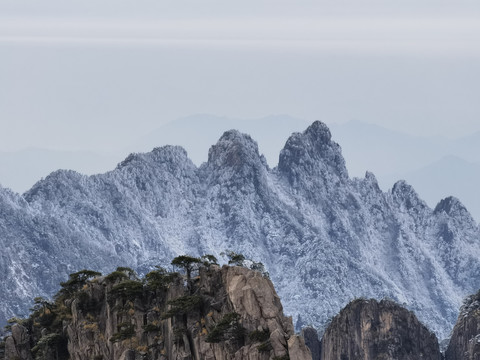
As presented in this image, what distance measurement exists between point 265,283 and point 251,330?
5.87m

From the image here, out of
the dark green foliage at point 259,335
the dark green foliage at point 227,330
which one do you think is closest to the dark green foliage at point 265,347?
the dark green foliage at point 259,335

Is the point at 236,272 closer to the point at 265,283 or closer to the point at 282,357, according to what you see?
the point at 265,283

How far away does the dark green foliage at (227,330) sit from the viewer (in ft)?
626

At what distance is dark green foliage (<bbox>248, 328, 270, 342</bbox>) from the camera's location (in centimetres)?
18925

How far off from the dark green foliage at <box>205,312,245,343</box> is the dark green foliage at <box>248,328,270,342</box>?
5.28 ft

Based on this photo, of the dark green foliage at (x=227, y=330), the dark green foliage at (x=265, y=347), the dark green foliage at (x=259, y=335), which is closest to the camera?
the dark green foliage at (x=265, y=347)

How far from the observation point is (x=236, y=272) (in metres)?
198

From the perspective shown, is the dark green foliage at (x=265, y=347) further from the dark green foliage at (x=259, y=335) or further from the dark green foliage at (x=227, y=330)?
the dark green foliage at (x=227, y=330)

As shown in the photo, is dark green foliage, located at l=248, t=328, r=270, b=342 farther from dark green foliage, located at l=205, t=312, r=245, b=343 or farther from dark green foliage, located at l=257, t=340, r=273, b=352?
dark green foliage, located at l=257, t=340, r=273, b=352

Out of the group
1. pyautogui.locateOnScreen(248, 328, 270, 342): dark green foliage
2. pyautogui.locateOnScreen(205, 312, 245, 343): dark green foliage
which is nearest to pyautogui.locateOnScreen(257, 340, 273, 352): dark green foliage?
pyautogui.locateOnScreen(248, 328, 270, 342): dark green foliage

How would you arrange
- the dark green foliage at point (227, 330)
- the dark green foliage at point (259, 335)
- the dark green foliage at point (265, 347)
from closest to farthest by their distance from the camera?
the dark green foliage at point (265, 347) < the dark green foliage at point (259, 335) < the dark green foliage at point (227, 330)

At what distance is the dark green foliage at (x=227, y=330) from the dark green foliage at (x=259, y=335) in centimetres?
161

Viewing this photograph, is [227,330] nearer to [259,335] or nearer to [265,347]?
[259,335]

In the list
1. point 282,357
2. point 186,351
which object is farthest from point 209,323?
point 282,357
